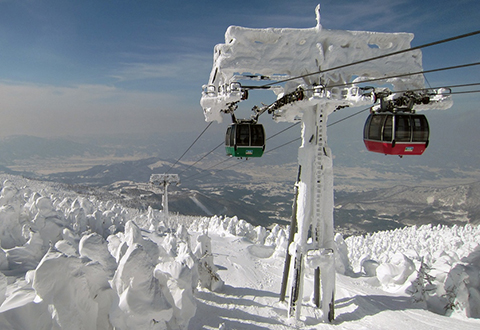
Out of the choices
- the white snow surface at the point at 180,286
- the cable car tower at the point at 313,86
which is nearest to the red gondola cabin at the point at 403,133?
the cable car tower at the point at 313,86

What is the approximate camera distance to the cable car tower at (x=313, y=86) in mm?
6301

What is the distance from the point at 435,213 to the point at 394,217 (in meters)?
33.0

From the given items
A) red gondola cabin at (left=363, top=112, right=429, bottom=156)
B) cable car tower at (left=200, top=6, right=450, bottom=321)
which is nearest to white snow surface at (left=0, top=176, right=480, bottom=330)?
cable car tower at (left=200, top=6, right=450, bottom=321)

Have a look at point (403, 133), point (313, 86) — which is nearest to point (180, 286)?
point (313, 86)

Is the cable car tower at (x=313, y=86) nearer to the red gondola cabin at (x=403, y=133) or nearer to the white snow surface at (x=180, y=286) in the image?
the red gondola cabin at (x=403, y=133)

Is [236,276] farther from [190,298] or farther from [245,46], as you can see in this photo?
[245,46]

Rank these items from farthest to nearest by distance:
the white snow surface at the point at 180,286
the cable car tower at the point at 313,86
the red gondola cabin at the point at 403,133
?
the cable car tower at the point at 313,86 < the red gondola cabin at the point at 403,133 < the white snow surface at the point at 180,286

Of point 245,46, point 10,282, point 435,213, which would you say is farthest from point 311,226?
point 435,213

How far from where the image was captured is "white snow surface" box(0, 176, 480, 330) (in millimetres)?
3414

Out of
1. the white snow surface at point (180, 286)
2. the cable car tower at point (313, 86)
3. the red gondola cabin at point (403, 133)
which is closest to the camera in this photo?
the white snow surface at point (180, 286)

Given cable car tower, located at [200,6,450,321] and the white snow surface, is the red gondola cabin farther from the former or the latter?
the white snow surface

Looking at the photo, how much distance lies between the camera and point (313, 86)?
255 inches

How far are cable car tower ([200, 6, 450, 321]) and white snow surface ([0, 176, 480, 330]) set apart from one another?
111cm

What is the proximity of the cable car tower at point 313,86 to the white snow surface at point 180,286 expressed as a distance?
3.66 ft
